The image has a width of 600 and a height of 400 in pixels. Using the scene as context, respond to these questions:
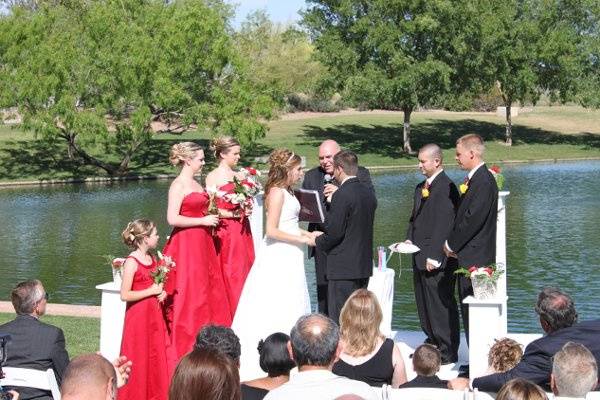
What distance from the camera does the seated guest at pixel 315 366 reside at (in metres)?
4.59

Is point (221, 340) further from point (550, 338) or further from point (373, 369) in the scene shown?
point (550, 338)

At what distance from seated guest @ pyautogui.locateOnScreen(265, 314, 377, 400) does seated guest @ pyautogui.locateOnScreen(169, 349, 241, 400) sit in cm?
66

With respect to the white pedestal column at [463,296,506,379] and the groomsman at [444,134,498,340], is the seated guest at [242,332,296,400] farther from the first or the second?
the groomsman at [444,134,498,340]

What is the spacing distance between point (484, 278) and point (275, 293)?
1.83 m

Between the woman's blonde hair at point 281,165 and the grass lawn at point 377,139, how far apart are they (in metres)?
33.9

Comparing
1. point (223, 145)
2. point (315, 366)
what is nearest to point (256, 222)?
point (223, 145)

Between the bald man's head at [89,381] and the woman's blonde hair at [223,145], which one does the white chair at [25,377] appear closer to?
the bald man's head at [89,381]

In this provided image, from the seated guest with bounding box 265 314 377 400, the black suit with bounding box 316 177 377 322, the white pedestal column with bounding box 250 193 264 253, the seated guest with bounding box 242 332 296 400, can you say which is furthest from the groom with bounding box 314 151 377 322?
the seated guest with bounding box 265 314 377 400

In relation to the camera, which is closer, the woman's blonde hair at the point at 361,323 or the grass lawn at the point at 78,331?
the woman's blonde hair at the point at 361,323

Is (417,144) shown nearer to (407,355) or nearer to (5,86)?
(5,86)

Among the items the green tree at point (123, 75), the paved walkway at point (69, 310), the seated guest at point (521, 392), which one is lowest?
the paved walkway at point (69, 310)

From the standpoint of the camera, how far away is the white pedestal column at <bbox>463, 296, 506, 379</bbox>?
26.7 ft

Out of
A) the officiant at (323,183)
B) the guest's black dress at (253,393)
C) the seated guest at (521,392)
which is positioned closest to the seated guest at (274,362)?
the guest's black dress at (253,393)

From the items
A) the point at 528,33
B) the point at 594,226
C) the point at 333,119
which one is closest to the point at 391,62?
the point at 528,33
